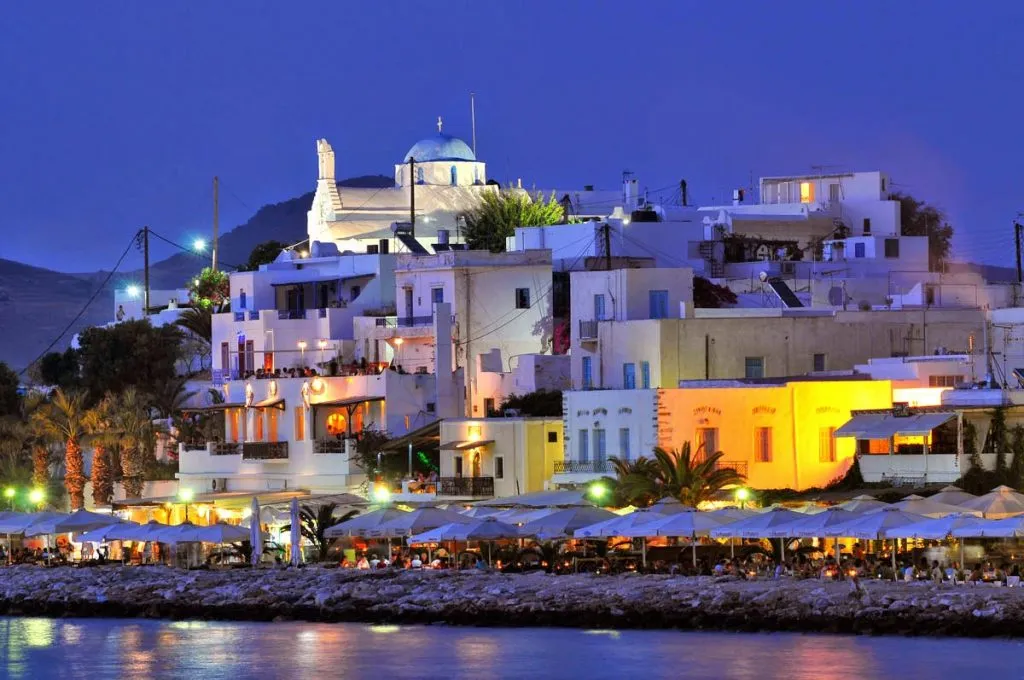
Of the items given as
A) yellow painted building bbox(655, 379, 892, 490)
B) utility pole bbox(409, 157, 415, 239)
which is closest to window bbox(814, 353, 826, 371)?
yellow painted building bbox(655, 379, 892, 490)

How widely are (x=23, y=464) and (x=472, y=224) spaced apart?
61.7 feet

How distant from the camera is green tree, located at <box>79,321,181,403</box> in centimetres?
8700

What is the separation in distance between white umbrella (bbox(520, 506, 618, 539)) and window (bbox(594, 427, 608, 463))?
23.1 ft

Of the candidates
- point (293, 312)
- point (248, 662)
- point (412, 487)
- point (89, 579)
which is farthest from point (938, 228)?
point (248, 662)

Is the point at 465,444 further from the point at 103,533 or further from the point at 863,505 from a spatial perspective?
the point at 863,505

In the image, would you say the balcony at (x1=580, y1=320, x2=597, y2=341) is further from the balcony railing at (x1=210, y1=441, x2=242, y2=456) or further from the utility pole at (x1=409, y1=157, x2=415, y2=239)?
the utility pole at (x1=409, y1=157, x2=415, y2=239)

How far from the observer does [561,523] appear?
52.4 metres

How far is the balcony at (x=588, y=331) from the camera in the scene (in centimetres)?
6419

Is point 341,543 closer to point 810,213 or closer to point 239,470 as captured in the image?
point 239,470

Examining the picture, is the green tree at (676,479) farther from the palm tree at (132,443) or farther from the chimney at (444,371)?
the palm tree at (132,443)

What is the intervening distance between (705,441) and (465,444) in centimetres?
794

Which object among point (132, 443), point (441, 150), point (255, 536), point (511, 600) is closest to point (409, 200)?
point (441, 150)

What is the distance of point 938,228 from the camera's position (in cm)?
9488

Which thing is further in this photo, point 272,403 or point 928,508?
point 272,403
